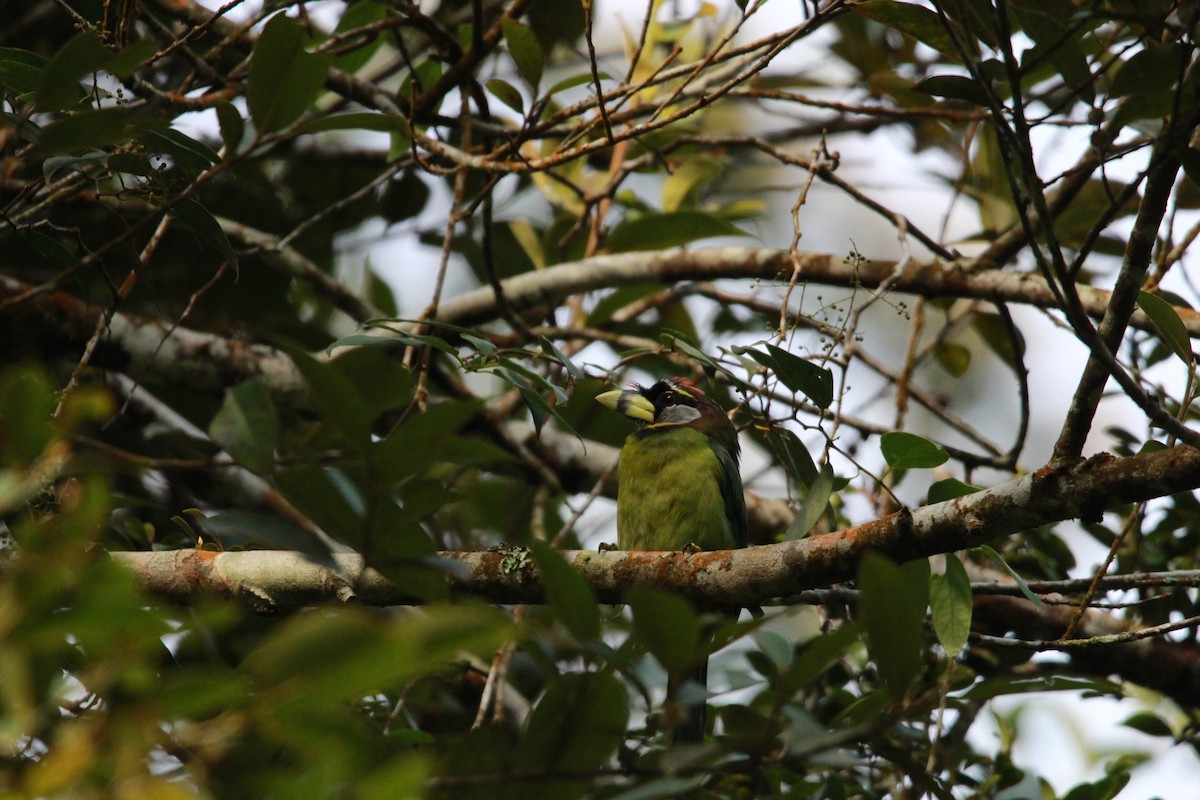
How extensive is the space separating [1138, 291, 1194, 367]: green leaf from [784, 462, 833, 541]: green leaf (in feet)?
2.19

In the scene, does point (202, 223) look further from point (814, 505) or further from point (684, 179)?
point (684, 179)

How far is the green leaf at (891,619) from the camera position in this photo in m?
1.26

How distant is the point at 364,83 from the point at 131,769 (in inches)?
115

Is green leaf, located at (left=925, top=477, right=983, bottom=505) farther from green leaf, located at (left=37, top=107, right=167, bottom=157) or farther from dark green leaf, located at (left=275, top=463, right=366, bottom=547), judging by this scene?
green leaf, located at (left=37, top=107, right=167, bottom=157)

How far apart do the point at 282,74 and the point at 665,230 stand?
238 cm

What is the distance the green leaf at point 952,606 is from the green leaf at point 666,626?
3.10 ft

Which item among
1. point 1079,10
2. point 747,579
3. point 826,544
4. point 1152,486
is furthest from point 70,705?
point 1079,10

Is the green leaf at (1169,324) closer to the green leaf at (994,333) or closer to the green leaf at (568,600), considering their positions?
the green leaf at (568,600)

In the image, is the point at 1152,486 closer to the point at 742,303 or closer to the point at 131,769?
the point at 131,769

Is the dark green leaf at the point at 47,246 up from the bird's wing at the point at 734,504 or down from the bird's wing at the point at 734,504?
up

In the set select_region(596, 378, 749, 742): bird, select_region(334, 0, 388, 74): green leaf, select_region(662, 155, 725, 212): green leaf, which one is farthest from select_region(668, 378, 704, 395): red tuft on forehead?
select_region(334, 0, 388, 74): green leaf

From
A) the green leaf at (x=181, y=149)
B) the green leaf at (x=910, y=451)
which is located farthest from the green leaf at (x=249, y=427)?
the green leaf at (x=910, y=451)

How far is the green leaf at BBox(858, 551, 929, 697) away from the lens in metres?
1.26

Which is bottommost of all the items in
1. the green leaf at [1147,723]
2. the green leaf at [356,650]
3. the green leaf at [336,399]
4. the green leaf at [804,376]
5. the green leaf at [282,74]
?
the green leaf at [1147,723]
